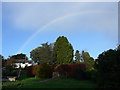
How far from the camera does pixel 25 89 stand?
62.3 feet

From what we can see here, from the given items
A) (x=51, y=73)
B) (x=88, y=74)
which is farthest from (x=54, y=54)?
(x=88, y=74)

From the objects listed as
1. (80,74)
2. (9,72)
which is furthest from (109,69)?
(9,72)

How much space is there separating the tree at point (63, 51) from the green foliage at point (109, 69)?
32095mm

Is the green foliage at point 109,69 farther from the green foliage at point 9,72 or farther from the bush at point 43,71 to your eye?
the green foliage at point 9,72

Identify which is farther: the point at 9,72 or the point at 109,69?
the point at 9,72

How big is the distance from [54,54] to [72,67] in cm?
2124

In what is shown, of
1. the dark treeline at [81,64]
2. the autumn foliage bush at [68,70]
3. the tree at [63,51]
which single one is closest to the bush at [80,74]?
the dark treeline at [81,64]

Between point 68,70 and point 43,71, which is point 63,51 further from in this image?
point 68,70

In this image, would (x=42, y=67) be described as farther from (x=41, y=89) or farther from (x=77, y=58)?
(x=77, y=58)

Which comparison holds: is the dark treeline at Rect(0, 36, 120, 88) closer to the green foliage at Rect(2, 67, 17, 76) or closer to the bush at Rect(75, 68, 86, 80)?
the bush at Rect(75, 68, 86, 80)

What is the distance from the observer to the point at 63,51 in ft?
176

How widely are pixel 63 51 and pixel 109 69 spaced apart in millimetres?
34492

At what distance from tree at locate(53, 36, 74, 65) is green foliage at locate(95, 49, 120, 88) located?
105ft

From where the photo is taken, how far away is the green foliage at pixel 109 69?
733 inches
